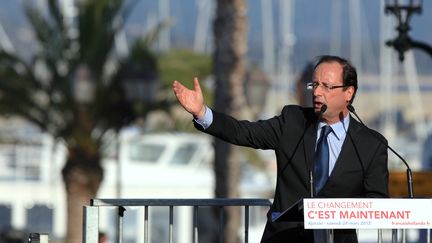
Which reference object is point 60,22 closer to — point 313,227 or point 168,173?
point 168,173

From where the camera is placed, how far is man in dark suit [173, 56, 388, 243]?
599 cm

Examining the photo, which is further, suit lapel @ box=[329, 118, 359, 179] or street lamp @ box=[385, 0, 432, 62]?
street lamp @ box=[385, 0, 432, 62]

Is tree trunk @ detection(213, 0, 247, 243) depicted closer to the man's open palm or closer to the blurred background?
the blurred background

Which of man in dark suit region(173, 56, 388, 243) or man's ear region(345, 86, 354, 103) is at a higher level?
man's ear region(345, 86, 354, 103)

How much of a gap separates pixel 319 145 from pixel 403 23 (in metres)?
10.1

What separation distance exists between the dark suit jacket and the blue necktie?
4 centimetres

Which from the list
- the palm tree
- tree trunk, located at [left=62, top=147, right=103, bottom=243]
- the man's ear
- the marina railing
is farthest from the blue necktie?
tree trunk, located at [left=62, top=147, right=103, bottom=243]

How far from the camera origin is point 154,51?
29.8 meters

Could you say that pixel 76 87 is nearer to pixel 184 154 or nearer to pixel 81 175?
pixel 81 175

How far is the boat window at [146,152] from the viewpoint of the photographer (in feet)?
160

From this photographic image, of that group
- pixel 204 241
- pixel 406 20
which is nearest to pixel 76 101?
pixel 406 20

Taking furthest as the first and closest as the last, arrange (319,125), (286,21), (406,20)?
(286,21), (406,20), (319,125)

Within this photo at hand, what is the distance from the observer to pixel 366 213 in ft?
18.1

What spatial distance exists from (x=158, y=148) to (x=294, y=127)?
43.0 meters
